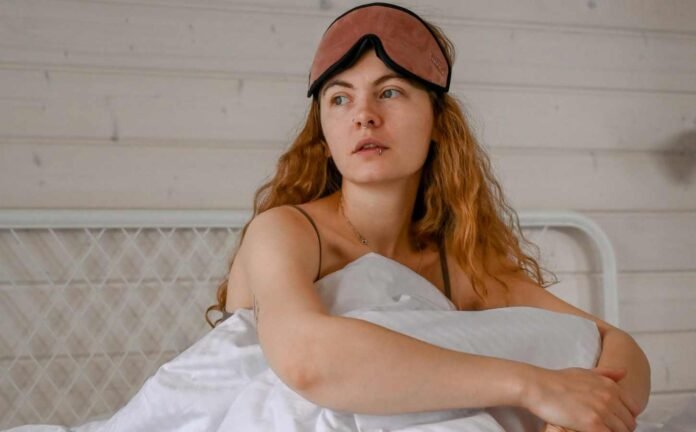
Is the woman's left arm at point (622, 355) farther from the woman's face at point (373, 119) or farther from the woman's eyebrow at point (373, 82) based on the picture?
the woman's eyebrow at point (373, 82)

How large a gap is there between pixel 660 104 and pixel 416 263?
1.18 m

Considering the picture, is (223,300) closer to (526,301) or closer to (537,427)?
(526,301)

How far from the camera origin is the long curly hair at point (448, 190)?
142cm

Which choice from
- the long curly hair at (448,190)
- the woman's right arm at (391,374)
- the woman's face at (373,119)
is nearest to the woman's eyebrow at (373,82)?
the woman's face at (373,119)

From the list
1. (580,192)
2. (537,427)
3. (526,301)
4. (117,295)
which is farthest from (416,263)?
(580,192)

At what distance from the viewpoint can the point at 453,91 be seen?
6.88 ft

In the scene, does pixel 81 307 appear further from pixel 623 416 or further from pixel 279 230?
pixel 623 416

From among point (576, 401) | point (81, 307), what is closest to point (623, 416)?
point (576, 401)

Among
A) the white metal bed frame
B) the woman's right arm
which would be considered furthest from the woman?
the white metal bed frame

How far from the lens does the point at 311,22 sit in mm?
1985

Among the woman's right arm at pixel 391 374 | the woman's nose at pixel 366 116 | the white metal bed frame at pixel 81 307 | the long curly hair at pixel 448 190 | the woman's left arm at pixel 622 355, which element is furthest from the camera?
the white metal bed frame at pixel 81 307

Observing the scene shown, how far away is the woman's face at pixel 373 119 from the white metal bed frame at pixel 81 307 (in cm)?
63

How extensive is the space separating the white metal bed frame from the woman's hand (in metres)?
1.02

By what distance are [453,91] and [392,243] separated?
0.76 meters
